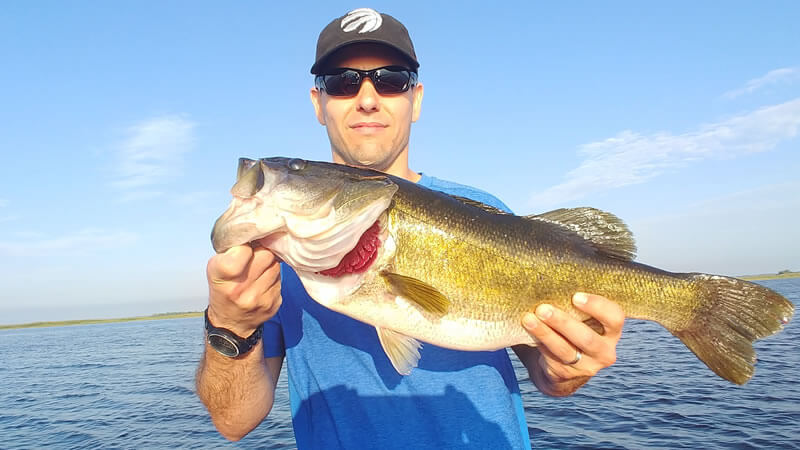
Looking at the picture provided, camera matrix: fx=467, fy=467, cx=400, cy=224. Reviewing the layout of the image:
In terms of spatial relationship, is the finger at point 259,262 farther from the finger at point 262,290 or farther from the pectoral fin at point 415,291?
the pectoral fin at point 415,291

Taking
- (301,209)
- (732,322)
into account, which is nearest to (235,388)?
(301,209)

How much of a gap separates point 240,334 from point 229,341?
7 centimetres

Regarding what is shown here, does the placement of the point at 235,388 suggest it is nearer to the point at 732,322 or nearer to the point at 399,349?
the point at 399,349

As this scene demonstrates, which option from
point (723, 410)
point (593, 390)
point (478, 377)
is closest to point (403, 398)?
point (478, 377)

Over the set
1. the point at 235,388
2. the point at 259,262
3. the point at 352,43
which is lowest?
the point at 235,388

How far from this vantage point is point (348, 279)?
9.11 ft

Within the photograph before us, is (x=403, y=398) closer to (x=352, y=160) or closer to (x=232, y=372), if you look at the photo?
(x=232, y=372)

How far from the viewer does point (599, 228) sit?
3359 millimetres

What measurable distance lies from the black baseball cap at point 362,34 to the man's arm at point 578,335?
2354mm

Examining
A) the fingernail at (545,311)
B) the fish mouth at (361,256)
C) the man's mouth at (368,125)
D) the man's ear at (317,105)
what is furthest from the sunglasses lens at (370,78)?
the fingernail at (545,311)

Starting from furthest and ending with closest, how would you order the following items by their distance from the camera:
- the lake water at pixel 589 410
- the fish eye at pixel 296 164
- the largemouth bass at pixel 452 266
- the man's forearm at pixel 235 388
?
1. the lake water at pixel 589 410
2. the man's forearm at pixel 235 388
3. the fish eye at pixel 296 164
4. the largemouth bass at pixel 452 266

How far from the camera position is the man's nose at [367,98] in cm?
375

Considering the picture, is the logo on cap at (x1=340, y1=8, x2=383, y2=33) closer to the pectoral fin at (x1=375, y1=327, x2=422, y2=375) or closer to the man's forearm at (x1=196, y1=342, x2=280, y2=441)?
the pectoral fin at (x1=375, y1=327, x2=422, y2=375)

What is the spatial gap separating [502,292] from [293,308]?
4.93 feet
